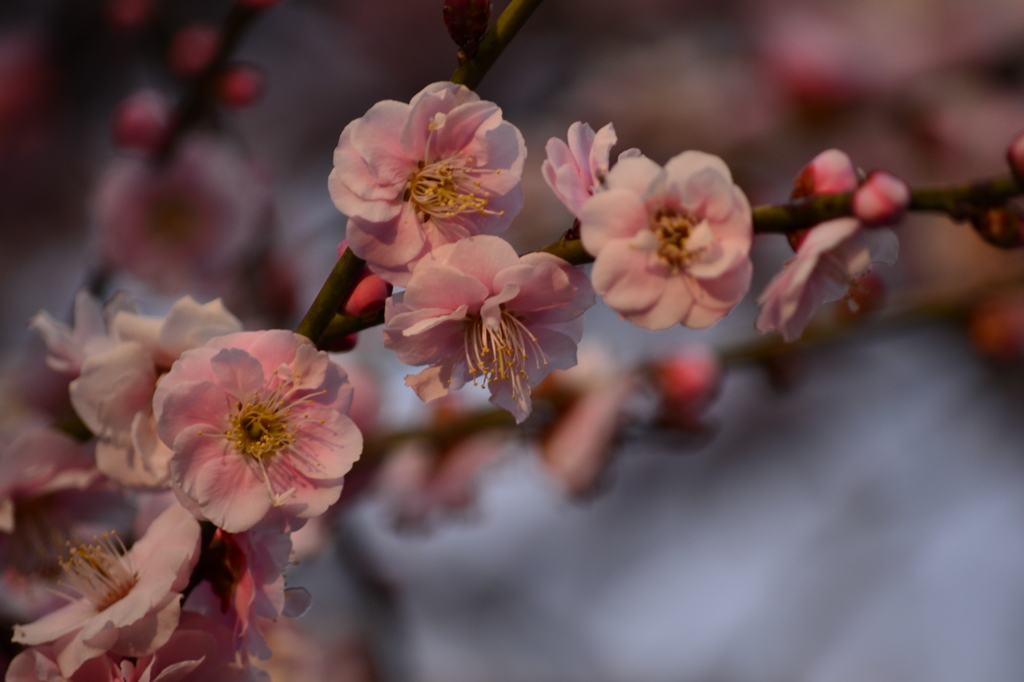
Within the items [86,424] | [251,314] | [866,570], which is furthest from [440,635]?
[86,424]

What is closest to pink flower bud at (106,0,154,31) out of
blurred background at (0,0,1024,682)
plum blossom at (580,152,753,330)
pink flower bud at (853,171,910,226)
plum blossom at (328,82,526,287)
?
blurred background at (0,0,1024,682)

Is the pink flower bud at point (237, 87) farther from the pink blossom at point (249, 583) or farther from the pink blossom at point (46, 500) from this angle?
the pink blossom at point (249, 583)

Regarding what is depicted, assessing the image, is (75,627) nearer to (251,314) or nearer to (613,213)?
(613,213)

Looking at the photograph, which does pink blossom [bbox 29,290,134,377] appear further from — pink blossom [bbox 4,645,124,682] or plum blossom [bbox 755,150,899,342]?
plum blossom [bbox 755,150,899,342]

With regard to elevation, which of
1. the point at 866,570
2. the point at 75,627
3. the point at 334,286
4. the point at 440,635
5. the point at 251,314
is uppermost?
the point at 334,286

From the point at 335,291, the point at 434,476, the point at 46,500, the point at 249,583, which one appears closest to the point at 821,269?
the point at 335,291

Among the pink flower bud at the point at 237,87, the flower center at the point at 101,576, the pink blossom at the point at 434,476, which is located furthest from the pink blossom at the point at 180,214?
the flower center at the point at 101,576
